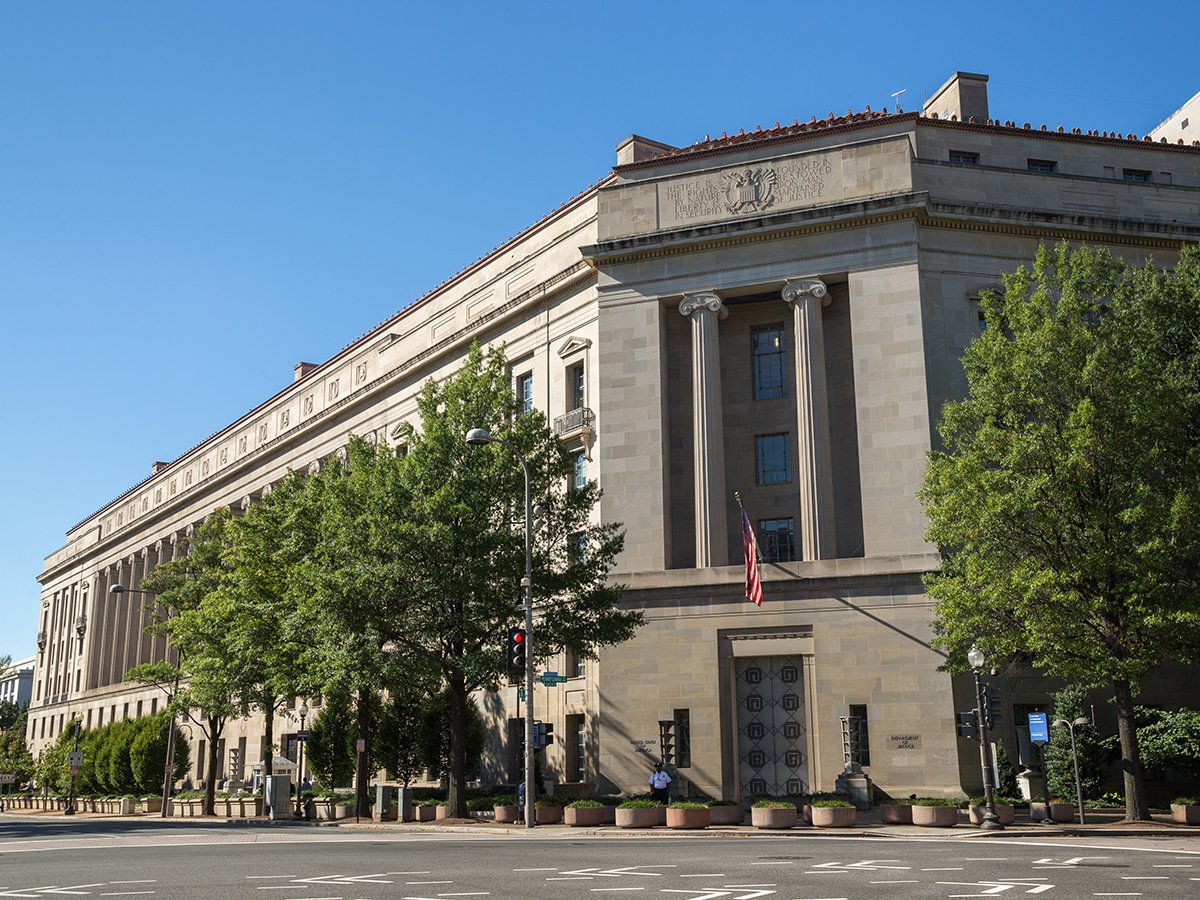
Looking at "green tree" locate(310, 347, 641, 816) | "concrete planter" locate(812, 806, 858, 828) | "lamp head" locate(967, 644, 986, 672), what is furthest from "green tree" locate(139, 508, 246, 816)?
"lamp head" locate(967, 644, 986, 672)

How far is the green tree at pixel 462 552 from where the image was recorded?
1405 inches

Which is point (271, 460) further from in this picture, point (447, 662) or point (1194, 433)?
point (1194, 433)

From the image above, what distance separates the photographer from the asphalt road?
15.3 m

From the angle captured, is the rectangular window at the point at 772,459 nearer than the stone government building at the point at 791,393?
No

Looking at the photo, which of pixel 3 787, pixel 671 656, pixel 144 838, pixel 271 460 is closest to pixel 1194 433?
pixel 671 656

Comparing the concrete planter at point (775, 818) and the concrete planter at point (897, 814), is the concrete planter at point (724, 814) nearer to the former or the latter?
the concrete planter at point (775, 818)

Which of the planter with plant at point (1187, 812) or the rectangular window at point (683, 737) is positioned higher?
the rectangular window at point (683, 737)

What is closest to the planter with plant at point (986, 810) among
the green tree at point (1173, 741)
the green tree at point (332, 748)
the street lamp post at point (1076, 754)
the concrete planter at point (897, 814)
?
the street lamp post at point (1076, 754)

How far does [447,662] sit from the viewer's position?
36844mm

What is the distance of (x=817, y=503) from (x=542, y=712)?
15092 millimetres

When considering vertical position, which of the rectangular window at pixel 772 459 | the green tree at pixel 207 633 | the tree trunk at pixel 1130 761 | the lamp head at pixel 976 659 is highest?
the rectangular window at pixel 772 459

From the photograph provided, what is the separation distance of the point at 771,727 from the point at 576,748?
9.39 metres

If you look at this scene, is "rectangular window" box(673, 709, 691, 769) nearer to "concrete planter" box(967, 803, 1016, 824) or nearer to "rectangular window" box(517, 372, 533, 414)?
"concrete planter" box(967, 803, 1016, 824)

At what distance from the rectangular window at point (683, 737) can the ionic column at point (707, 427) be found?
16.4ft
